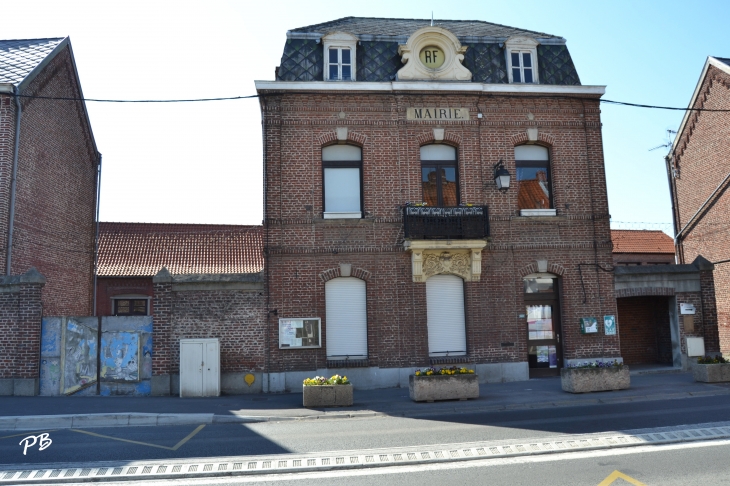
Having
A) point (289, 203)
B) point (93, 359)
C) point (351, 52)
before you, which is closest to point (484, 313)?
point (289, 203)

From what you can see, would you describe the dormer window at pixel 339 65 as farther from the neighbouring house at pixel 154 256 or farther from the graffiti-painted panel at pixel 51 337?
the neighbouring house at pixel 154 256

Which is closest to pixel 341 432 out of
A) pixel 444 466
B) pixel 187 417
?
pixel 444 466

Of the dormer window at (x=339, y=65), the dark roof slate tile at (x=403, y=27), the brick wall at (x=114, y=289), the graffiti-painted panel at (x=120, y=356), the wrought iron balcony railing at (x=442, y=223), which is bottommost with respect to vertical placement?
the graffiti-painted panel at (x=120, y=356)

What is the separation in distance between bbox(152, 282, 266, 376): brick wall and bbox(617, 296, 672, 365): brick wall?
11774 mm

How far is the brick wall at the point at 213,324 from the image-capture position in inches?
630

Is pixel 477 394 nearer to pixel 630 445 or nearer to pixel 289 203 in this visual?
pixel 630 445

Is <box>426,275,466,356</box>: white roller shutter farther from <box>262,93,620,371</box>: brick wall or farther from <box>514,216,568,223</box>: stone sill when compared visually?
<box>514,216,568,223</box>: stone sill

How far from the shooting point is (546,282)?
18.1 metres

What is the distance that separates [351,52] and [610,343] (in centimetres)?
1149

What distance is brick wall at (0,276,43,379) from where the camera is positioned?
15.3m

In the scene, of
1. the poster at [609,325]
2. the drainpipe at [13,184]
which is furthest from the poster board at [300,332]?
the poster at [609,325]

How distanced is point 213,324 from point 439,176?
7.69 m

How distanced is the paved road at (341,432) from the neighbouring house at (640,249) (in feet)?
77.1

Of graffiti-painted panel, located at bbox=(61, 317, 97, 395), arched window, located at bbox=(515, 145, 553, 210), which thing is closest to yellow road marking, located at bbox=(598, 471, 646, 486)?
arched window, located at bbox=(515, 145, 553, 210)
